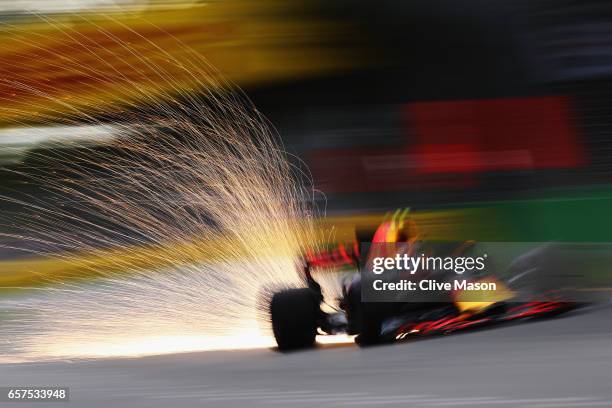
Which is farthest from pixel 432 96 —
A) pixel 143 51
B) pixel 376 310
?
pixel 143 51

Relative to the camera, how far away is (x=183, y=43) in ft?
19.6

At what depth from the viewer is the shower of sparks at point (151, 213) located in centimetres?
580

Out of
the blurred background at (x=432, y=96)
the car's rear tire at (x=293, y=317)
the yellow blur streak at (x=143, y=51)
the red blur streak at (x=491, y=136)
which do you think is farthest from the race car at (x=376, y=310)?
the yellow blur streak at (x=143, y=51)

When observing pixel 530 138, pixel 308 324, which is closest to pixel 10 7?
pixel 308 324

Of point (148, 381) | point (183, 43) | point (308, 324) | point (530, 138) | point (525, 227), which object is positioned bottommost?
point (148, 381)

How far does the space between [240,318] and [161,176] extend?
2.66 feet

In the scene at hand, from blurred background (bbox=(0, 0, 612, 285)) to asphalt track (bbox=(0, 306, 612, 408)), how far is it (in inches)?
21.0

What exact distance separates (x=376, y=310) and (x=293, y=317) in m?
0.37

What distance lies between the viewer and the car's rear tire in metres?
5.49

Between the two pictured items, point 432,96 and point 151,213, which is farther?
point 151,213

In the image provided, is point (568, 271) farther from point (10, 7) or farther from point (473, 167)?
point (10, 7)

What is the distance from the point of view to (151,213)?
240 inches

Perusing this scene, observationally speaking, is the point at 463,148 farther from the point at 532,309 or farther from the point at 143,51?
the point at 143,51

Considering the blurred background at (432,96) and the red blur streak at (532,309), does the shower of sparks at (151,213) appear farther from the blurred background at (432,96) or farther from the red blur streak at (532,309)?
the red blur streak at (532,309)
